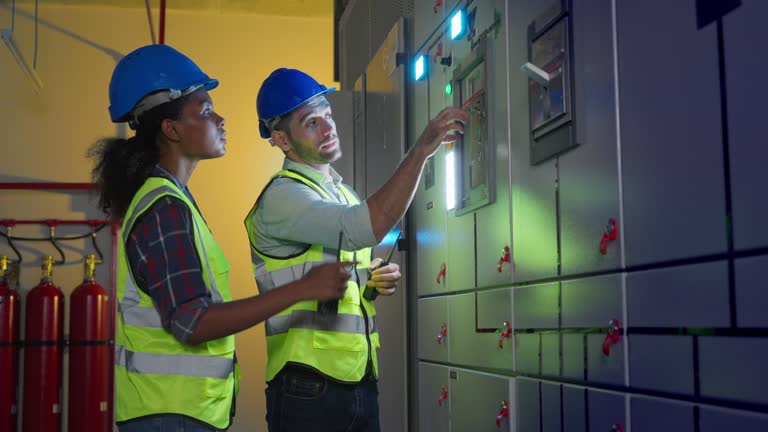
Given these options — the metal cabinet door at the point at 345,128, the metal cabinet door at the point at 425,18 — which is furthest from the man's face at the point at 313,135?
the metal cabinet door at the point at 345,128

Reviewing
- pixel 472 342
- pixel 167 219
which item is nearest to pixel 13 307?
pixel 472 342

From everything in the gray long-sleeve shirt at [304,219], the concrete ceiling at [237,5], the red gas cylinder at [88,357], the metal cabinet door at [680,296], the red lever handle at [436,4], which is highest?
the concrete ceiling at [237,5]

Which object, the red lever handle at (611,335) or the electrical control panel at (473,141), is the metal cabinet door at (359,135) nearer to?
the electrical control panel at (473,141)

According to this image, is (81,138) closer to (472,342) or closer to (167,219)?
(472,342)

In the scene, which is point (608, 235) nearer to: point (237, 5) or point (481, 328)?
point (481, 328)

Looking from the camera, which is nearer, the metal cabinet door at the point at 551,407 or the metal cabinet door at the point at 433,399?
the metal cabinet door at the point at 551,407

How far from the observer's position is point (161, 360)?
73.2 inches

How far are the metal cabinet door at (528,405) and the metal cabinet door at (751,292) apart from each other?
933 millimetres

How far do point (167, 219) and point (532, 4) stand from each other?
3.87ft

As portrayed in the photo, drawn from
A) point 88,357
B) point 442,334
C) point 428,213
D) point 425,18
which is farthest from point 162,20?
point 442,334

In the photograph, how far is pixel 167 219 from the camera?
1829 millimetres

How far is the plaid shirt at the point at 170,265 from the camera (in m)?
1.78

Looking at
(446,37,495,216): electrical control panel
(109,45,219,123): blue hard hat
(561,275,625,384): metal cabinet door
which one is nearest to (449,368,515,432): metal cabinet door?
(561,275,625,384): metal cabinet door

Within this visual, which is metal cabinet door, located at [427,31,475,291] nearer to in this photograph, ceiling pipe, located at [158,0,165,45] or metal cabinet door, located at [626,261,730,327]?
metal cabinet door, located at [626,261,730,327]
